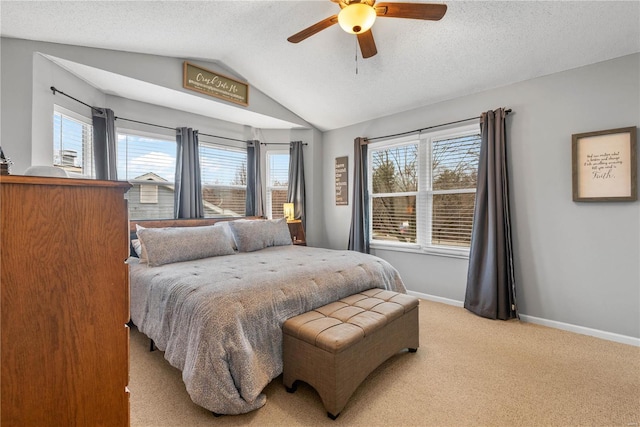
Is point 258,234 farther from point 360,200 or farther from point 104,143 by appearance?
point 104,143

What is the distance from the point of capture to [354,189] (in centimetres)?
426

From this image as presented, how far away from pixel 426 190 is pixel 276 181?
2345mm

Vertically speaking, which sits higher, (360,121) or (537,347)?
(360,121)

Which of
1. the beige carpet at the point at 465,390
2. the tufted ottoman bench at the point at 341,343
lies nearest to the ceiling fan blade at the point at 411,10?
the tufted ottoman bench at the point at 341,343

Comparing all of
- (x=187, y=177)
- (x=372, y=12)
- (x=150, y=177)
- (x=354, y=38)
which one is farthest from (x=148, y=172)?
(x=372, y=12)

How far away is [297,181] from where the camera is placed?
461cm

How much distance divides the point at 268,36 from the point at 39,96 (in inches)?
80.3

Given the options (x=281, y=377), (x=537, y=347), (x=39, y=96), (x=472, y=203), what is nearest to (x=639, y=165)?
(x=472, y=203)

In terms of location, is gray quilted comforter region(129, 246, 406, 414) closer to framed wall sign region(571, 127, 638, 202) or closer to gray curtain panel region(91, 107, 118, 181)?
gray curtain panel region(91, 107, 118, 181)

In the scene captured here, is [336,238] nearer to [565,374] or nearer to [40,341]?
[565,374]

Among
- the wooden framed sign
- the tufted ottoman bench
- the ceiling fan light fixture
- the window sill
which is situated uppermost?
the wooden framed sign

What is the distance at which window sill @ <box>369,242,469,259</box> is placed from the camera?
344cm

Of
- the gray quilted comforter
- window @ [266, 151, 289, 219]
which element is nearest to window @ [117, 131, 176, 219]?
the gray quilted comforter

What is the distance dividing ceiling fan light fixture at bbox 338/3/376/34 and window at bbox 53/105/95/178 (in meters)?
2.50
